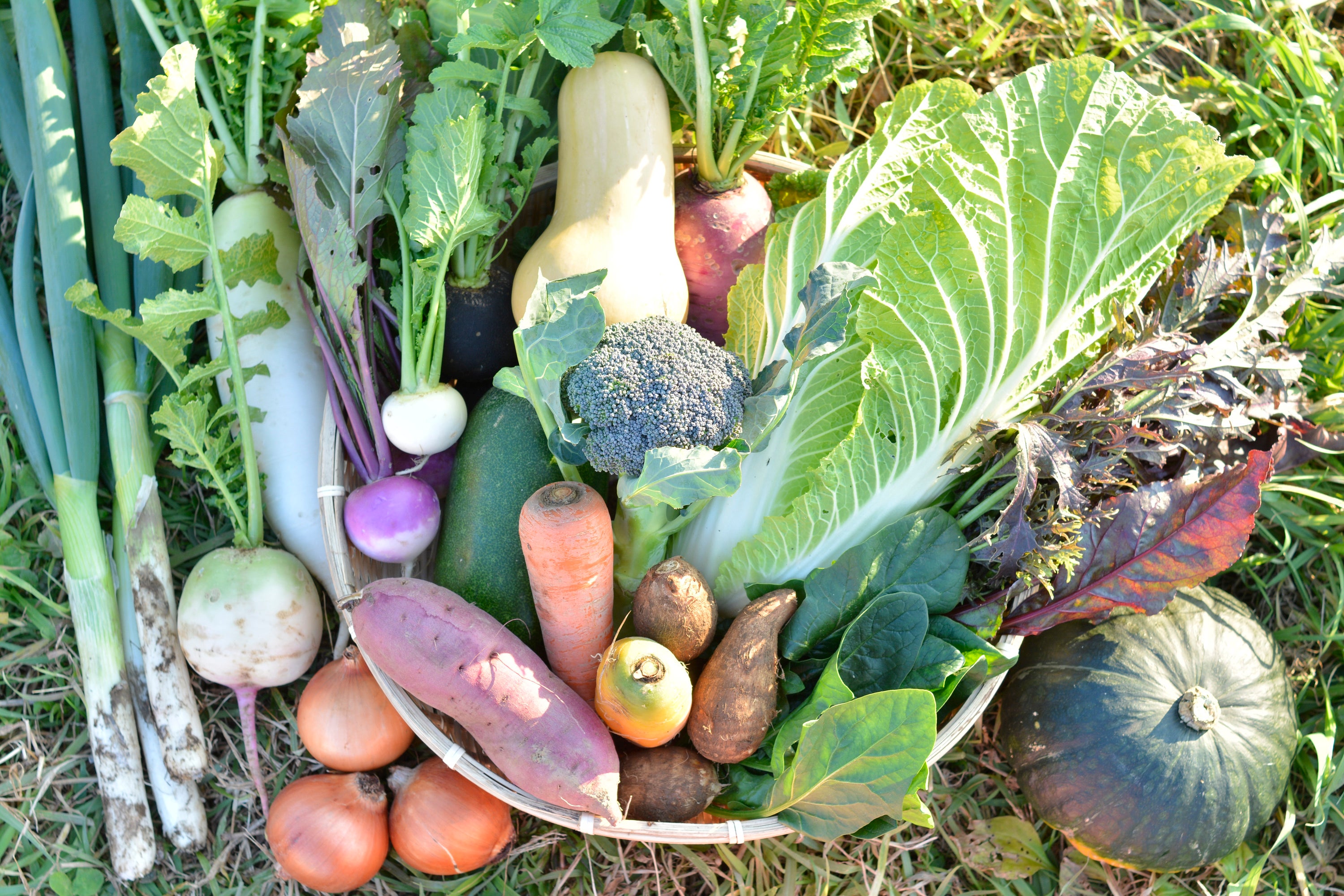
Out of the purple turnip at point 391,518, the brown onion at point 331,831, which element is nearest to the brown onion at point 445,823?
the brown onion at point 331,831

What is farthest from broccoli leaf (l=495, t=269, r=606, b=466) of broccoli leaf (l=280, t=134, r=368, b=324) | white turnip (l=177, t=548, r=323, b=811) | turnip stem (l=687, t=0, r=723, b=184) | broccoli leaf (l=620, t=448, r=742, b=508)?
white turnip (l=177, t=548, r=323, b=811)

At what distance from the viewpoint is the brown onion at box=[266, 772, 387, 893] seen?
1712mm

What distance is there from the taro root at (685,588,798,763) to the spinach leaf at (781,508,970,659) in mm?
49

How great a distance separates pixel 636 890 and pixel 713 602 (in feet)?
2.12

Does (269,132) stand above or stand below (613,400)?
above

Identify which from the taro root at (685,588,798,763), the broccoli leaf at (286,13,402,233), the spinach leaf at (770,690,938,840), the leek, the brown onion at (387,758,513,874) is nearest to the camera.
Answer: the spinach leaf at (770,690,938,840)

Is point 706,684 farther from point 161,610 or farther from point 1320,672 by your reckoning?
point 1320,672

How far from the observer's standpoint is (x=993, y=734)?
201cm

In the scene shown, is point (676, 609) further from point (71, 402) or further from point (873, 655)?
point (71, 402)

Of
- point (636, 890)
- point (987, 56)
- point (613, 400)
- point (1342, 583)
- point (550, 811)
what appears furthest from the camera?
point (987, 56)

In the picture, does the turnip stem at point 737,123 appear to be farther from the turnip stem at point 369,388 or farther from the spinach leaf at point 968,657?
the spinach leaf at point 968,657

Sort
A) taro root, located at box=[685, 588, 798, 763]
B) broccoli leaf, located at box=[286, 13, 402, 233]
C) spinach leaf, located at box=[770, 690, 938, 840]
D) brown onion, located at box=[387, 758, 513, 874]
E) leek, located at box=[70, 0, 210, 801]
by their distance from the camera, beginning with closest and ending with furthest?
spinach leaf, located at box=[770, 690, 938, 840] < taro root, located at box=[685, 588, 798, 763] < broccoli leaf, located at box=[286, 13, 402, 233] < brown onion, located at box=[387, 758, 513, 874] < leek, located at box=[70, 0, 210, 801]

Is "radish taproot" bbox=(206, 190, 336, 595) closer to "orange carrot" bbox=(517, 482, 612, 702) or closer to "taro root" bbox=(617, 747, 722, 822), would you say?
"orange carrot" bbox=(517, 482, 612, 702)

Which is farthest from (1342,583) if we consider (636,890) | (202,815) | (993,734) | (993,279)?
(202,815)
